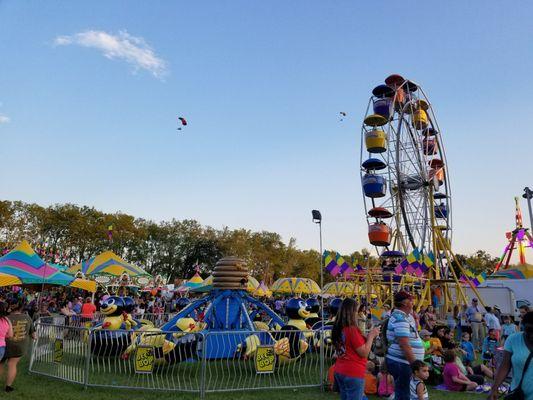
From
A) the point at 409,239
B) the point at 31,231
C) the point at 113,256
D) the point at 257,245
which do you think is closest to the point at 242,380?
the point at 113,256

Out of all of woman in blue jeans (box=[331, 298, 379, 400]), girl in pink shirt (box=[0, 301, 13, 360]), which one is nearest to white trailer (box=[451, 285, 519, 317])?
woman in blue jeans (box=[331, 298, 379, 400])

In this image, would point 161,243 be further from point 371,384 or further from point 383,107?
point 371,384

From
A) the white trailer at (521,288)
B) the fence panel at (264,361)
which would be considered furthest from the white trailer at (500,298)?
the fence panel at (264,361)

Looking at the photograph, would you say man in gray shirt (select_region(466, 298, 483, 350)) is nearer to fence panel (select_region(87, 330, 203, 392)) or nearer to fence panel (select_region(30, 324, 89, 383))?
fence panel (select_region(87, 330, 203, 392))

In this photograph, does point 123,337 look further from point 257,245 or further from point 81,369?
point 257,245

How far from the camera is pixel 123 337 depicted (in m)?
8.85

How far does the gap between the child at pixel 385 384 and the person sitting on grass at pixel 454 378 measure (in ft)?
4.92

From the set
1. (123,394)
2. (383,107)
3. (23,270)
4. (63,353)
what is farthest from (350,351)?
(383,107)

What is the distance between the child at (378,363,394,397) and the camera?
7.13 m

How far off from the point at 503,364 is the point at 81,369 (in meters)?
6.90

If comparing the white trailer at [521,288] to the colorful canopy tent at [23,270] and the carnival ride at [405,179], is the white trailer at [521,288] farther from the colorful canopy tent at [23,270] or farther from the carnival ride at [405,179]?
the colorful canopy tent at [23,270]

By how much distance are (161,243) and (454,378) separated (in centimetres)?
5702

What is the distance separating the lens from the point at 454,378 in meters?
7.81

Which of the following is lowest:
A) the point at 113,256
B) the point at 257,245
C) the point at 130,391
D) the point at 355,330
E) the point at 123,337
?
the point at 130,391
